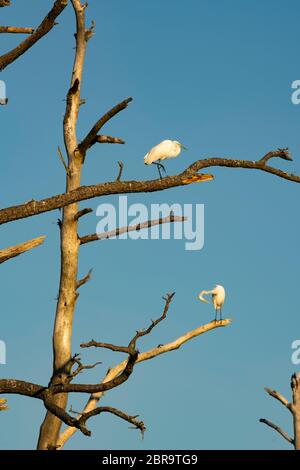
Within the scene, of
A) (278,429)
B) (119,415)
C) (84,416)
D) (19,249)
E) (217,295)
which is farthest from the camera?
(217,295)

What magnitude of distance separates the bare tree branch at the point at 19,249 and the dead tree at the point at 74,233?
0.04 ft

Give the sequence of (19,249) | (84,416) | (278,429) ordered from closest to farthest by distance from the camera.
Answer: (84,416) < (19,249) < (278,429)

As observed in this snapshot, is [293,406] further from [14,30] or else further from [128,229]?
[14,30]

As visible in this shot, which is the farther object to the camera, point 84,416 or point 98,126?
point 98,126

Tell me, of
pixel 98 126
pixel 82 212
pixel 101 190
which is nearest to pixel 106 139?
pixel 98 126

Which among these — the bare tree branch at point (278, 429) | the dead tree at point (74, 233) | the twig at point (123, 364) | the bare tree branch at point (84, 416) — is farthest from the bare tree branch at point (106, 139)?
the bare tree branch at point (84, 416)

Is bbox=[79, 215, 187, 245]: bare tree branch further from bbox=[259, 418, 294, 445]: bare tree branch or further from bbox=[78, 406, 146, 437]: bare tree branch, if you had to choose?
bbox=[78, 406, 146, 437]: bare tree branch

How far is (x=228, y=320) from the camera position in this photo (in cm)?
1716

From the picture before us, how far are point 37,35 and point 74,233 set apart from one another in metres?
4.64

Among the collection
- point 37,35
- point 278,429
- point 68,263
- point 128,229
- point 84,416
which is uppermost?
point 128,229

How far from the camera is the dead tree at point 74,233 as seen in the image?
335 inches

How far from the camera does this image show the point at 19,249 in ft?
33.5
